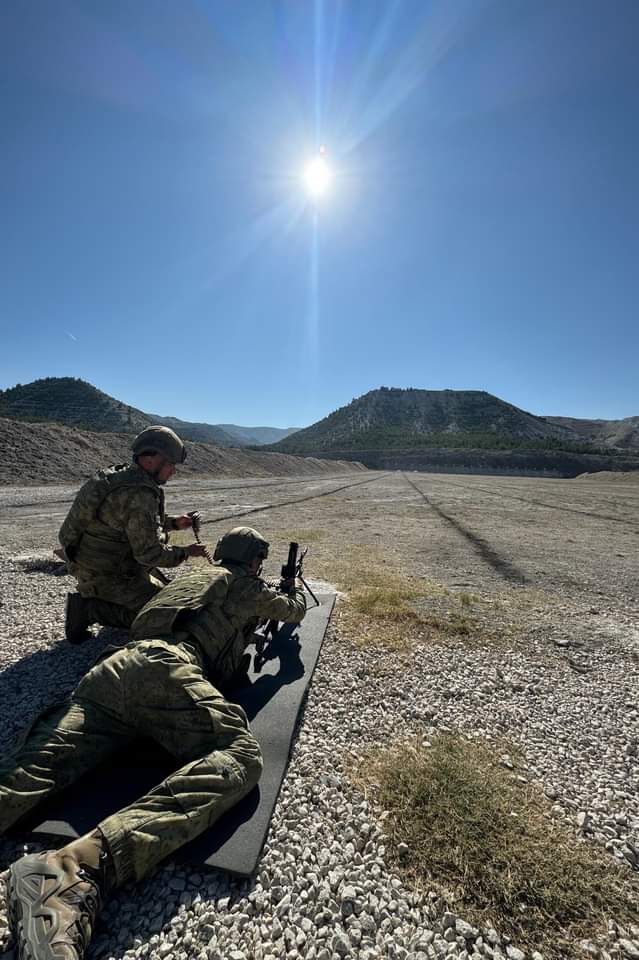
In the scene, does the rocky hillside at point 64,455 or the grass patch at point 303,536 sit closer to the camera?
the grass patch at point 303,536

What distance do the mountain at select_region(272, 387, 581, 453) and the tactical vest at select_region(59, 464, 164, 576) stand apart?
123744 millimetres

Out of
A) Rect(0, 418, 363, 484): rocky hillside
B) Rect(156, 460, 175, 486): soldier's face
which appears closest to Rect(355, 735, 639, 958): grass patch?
Rect(156, 460, 175, 486): soldier's face

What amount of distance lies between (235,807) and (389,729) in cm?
146

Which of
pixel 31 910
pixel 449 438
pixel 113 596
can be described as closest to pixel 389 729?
pixel 31 910

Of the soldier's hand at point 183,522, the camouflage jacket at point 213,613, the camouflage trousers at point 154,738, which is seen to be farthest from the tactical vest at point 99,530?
the camouflage trousers at point 154,738

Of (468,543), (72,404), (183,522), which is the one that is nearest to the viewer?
(183,522)

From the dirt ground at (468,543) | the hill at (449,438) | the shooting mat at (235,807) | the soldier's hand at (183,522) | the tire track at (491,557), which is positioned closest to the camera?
the shooting mat at (235,807)

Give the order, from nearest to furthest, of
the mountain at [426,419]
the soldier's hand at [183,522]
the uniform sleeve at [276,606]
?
the uniform sleeve at [276,606] < the soldier's hand at [183,522] < the mountain at [426,419]

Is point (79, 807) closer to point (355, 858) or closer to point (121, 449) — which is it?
point (355, 858)

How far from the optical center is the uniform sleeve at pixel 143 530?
4500 millimetres

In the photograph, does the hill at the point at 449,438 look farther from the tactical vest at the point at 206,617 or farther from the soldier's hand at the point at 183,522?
the tactical vest at the point at 206,617

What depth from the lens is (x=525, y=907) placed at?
209 cm

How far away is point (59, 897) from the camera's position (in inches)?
73.3

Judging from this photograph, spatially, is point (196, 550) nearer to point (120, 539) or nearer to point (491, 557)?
point (120, 539)
